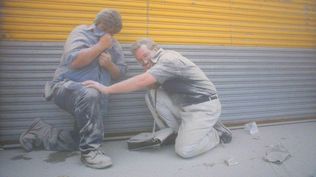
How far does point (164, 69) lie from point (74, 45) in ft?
3.45

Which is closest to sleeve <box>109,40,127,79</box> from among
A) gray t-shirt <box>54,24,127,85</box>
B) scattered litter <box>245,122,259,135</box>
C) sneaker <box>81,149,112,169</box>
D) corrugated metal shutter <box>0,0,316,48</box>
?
gray t-shirt <box>54,24,127,85</box>

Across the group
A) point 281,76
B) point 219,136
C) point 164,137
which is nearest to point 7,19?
point 164,137

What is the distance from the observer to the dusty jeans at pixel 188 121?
3.72 meters

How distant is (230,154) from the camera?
3.85 m

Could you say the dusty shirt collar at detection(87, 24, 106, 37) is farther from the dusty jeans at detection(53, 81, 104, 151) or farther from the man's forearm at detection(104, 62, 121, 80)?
the dusty jeans at detection(53, 81, 104, 151)

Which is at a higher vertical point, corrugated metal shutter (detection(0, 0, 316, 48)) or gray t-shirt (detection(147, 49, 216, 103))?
corrugated metal shutter (detection(0, 0, 316, 48))

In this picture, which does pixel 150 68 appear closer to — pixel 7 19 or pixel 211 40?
pixel 211 40

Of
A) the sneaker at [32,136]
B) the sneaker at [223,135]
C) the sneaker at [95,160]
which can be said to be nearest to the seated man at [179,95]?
the sneaker at [223,135]

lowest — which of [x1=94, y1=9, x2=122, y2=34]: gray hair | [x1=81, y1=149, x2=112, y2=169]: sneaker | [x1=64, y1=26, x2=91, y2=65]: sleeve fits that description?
[x1=81, y1=149, x2=112, y2=169]: sneaker

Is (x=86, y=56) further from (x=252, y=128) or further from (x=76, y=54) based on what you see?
(x=252, y=128)

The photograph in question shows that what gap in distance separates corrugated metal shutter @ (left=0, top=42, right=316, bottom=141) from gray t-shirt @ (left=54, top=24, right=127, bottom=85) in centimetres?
40

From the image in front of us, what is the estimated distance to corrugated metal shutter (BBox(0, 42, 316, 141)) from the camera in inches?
151

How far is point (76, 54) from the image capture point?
11.4ft

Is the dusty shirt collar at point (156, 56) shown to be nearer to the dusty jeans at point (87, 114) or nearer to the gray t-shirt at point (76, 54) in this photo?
the gray t-shirt at point (76, 54)
